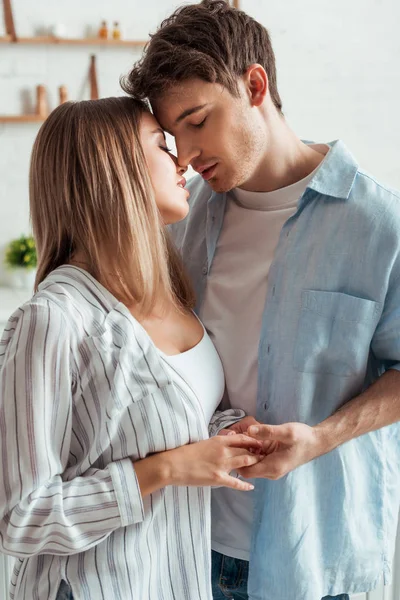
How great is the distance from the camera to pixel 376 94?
3.07 meters

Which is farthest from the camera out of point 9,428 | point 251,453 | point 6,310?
point 6,310

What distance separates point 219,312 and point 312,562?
473mm

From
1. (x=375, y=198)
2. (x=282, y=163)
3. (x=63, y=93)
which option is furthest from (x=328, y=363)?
(x=63, y=93)

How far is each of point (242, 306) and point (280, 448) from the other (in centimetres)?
31

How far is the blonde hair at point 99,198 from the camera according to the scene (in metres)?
1.16

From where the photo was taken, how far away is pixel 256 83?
1400mm

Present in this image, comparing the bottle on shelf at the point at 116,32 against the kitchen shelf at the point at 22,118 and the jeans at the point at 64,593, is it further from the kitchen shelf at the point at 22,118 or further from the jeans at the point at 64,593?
the jeans at the point at 64,593

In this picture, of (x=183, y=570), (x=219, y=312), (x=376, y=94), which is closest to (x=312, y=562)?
(x=183, y=570)

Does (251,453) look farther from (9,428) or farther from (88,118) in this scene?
(88,118)

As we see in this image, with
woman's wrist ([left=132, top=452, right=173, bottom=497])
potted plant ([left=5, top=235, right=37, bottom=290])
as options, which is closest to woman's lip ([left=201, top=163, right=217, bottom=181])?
woman's wrist ([left=132, top=452, right=173, bottom=497])

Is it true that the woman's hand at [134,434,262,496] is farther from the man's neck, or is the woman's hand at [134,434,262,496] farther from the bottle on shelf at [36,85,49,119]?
the bottle on shelf at [36,85,49,119]

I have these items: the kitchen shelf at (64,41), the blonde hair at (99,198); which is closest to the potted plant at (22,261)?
the kitchen shelf at (64,41)

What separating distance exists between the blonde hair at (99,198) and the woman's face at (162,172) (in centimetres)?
3

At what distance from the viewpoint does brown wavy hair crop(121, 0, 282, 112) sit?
51.3 inches
